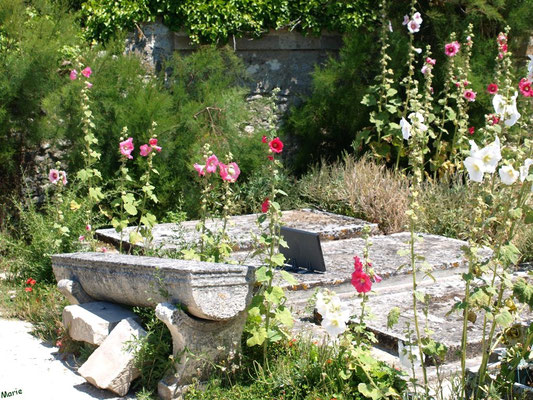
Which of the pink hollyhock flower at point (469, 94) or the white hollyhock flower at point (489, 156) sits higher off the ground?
the pink hollyhock flower at point (469, 94)

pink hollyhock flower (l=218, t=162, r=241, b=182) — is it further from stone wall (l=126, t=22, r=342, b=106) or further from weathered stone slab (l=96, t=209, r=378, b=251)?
stone wall (l=126, t=22, r=342, b=106)

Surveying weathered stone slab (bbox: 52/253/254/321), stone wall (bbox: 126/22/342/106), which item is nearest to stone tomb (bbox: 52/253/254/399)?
weathered stone slab (bbox: 52/253/254/321)

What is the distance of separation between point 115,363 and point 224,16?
546 cm

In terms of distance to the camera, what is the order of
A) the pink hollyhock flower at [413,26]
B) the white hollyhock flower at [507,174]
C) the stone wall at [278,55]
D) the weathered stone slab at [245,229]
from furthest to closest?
1. the stone wall at [278,55]
2. the pink hollyhock flower at [413,26]
3. the weathered stone slab at [245,229]
4. the white hollyhock flower at [507,174]

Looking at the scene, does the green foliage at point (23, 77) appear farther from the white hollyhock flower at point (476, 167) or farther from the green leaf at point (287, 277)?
the white hollyhock flower at point (476, 167)

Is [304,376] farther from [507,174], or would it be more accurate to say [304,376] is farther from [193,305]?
[507,174]

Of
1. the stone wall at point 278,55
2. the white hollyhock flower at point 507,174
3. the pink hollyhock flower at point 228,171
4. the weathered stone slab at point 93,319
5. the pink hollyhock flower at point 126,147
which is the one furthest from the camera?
the stone wall at point 278,55

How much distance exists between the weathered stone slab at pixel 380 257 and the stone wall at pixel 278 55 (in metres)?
3.00

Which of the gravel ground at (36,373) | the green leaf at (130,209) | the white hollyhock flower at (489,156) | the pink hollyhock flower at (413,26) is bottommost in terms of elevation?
the gravel ground at (36,373)

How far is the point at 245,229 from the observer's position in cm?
684

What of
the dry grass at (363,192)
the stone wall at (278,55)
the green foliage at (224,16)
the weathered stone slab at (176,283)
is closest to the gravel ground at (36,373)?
the weathered stone slab at (176,283)

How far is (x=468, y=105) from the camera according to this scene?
883 cm

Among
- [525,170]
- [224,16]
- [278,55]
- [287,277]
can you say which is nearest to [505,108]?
[525,170]

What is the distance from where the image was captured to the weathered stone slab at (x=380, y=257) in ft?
18.3
